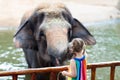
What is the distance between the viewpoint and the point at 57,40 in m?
A: 4.93

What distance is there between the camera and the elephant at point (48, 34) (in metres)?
5.05

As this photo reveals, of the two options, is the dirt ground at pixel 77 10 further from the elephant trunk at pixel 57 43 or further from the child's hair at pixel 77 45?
the child's hair at pixel 77 45

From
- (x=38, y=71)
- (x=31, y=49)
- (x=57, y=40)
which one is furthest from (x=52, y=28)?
(x=38, y=71)

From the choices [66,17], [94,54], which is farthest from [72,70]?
[94,54]

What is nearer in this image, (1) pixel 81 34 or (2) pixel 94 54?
(1) pixel 81 34

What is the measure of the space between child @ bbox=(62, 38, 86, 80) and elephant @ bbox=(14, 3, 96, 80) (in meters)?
1.21

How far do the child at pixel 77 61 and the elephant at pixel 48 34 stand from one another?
121cm

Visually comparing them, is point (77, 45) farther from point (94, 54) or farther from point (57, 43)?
point (94, 54)

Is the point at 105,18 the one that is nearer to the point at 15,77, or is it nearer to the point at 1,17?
the point at 1,17

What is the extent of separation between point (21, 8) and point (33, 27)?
34.6ft

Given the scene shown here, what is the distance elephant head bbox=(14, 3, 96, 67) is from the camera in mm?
5061

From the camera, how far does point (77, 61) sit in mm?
→ 3490

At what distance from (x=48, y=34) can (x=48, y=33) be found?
0.01 metres

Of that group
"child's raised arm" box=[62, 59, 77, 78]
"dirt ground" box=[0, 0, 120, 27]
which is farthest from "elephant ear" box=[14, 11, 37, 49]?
"dirt ground" box=[0, 0, 120, 27]
